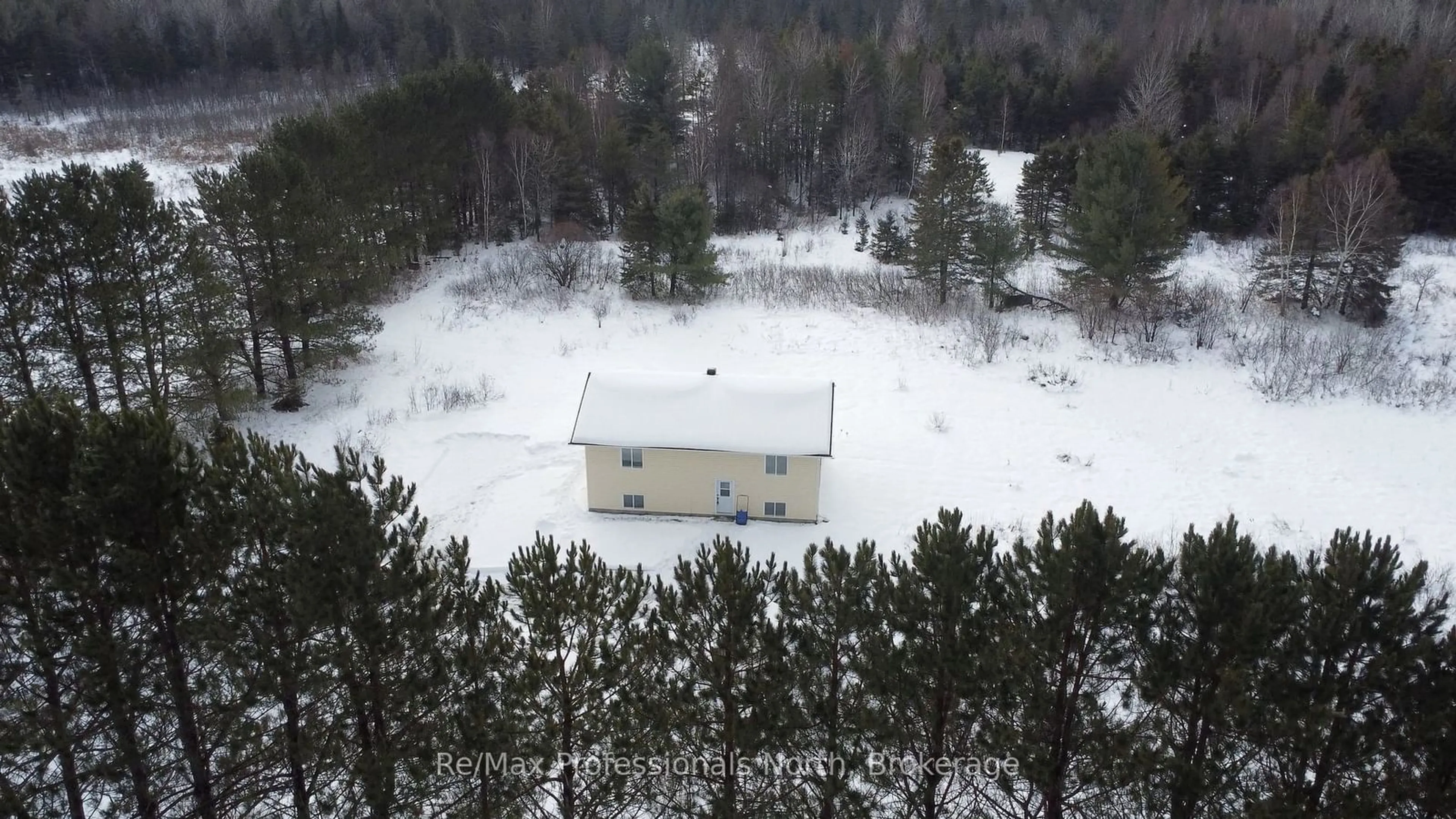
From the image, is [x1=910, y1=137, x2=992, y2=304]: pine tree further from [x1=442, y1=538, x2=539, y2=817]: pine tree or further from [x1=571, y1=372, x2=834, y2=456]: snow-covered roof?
[x1=442, y1=538, x2=539, y2=817]: pine tree

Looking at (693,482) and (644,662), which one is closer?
(644,662)

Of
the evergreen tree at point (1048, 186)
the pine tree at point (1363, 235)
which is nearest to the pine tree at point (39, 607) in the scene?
the pine tree at point (1363, 235)

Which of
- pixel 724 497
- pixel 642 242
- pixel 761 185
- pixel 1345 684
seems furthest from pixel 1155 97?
pixel 1345 684

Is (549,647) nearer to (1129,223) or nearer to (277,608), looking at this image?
(277,608)

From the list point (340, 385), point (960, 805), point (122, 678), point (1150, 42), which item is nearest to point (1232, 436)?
point (960, 805)

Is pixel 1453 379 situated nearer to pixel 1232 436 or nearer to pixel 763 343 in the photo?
pixel 1232 436
